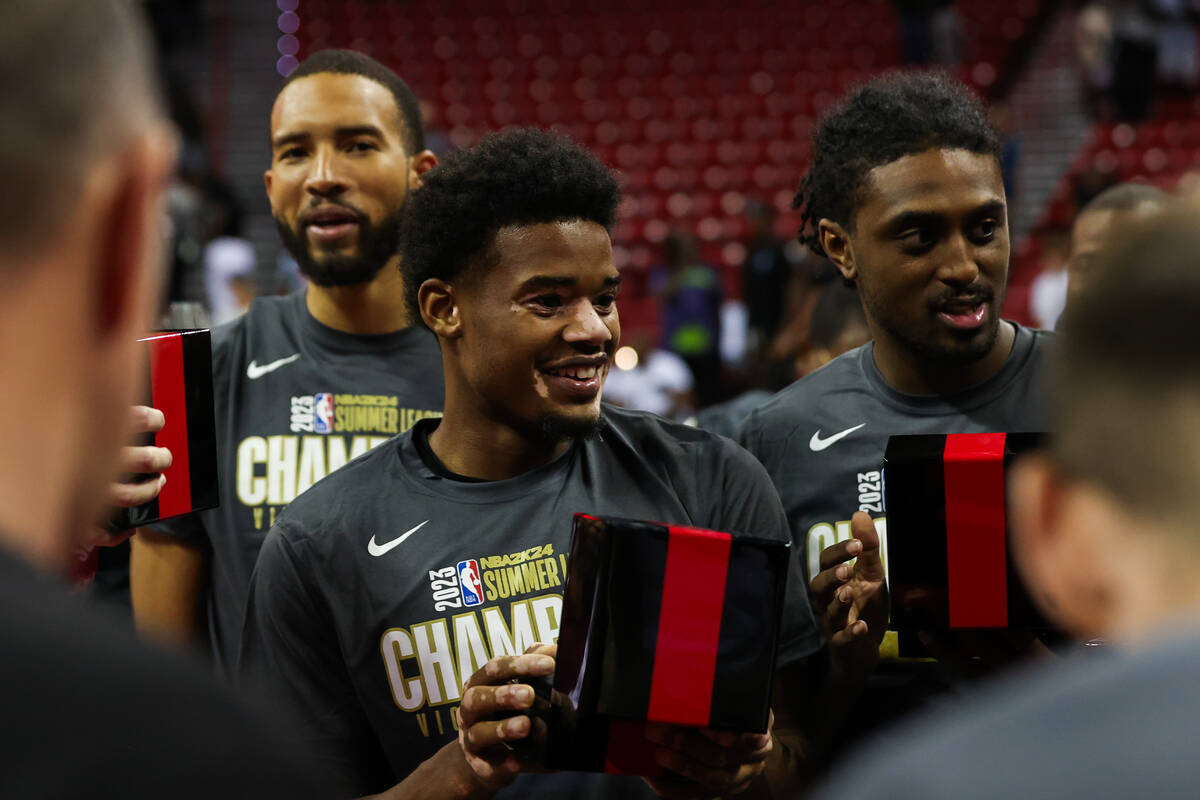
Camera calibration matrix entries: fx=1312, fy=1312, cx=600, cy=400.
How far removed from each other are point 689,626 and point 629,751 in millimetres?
206

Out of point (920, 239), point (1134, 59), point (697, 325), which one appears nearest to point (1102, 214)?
point (920, 239)

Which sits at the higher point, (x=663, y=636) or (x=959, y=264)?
(x=959, y=264)

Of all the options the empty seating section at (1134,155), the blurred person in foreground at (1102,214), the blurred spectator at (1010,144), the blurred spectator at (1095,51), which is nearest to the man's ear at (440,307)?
the blurred person in foreground at (1102,214)

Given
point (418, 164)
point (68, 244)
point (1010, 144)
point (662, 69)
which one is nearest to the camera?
point (68, 244)

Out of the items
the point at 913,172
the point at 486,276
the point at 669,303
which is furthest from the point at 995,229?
the point at 669,303

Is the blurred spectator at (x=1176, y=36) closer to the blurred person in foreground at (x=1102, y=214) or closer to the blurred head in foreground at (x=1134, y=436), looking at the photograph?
the blurred person in foreground at (x=1102, y=214)

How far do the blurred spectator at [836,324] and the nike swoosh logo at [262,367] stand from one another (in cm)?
172

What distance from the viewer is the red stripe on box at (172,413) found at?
2309 mm

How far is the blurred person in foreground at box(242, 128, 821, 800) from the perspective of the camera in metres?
2.14

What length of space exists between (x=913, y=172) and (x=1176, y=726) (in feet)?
6.58

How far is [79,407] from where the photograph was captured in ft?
3.03

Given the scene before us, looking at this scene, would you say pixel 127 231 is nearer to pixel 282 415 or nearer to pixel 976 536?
pixel 976 536

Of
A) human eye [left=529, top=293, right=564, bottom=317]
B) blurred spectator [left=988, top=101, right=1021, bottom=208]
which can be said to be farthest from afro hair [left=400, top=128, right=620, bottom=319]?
blurred spectator [left=988, top=101, right=1021, bottom=208]

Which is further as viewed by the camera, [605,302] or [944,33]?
[944,33]
